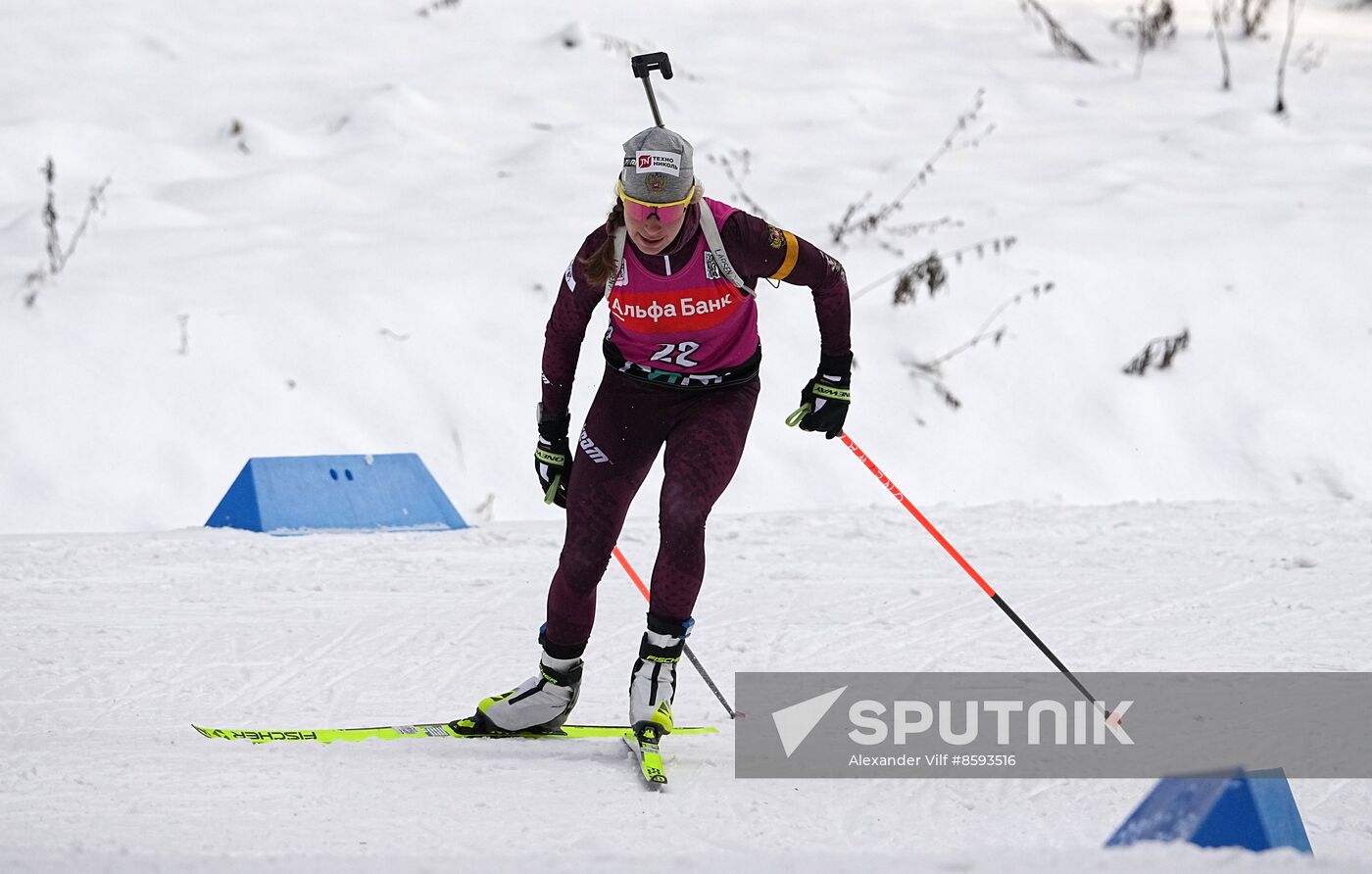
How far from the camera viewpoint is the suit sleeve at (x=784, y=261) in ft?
12.2

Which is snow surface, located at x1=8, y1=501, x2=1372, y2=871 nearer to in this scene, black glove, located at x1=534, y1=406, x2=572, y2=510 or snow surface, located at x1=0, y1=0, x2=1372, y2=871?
snow surface, located at x1=0, y1=0, x2=1372, y2=871

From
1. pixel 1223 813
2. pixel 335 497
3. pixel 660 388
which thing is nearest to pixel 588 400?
pixel 335 497

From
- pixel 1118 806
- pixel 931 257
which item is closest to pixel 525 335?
pixel 931 257

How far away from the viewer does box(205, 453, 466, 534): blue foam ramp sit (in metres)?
6.45

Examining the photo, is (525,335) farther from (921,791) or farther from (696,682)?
(921,791)

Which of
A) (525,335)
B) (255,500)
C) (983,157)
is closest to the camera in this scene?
(255,500)

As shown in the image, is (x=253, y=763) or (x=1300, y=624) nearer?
(x=253, y=763)

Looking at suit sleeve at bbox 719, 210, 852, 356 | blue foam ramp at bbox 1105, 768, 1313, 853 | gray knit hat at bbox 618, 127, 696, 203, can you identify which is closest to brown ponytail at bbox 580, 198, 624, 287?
gray knit hat at bbox 618, 127, 696, 203

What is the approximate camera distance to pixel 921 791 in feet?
11.6

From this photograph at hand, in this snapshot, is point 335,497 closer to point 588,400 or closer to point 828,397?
point 588,400

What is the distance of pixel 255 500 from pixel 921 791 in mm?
3908

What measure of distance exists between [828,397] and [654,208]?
2.70 feet

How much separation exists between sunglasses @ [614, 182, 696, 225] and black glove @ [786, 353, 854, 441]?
2.29ft

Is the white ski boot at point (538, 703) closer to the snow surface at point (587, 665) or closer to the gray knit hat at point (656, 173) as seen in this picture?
the snow surface at point (587, 665)
